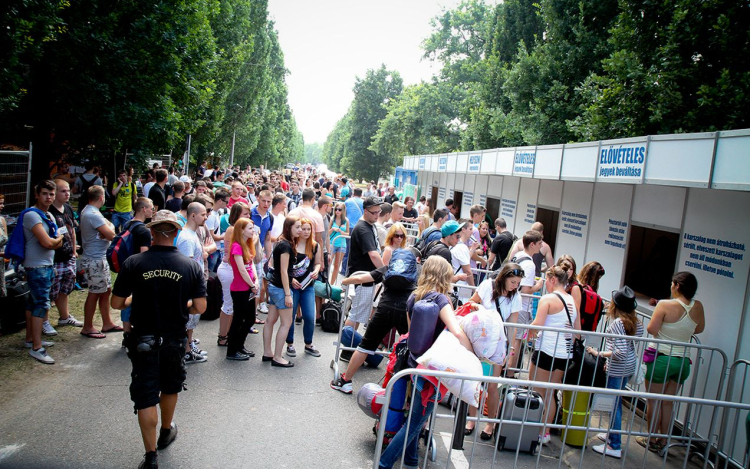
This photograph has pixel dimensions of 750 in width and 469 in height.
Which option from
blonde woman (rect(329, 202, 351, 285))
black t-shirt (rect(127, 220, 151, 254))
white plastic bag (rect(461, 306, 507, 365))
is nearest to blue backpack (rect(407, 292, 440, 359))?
white plastic bag (rect(461, 306, 507, 365))

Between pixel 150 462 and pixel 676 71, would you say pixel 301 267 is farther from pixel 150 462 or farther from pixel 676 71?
pixel 676 71

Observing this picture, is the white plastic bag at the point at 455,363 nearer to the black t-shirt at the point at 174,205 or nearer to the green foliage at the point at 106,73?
the green foliage at the point at 106,73

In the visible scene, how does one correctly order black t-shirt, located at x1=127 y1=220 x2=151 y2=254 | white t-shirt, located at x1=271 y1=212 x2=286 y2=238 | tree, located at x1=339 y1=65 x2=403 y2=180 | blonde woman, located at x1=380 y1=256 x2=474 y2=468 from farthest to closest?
tree, located at x1=339 y1=65 x2=403 y2=180 → white t-shirt, located at x1=271 y1=212 x2=286 y2=238 → black t-shirt, located at x1=127 y1=220 x2=151 y2=254 → blonde woman, located at x1=380 y1=256 x2=474 y2=468

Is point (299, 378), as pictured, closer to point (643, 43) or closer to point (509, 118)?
point (643, 43)

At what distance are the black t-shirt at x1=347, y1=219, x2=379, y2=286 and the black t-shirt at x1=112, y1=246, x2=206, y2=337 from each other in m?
2.99

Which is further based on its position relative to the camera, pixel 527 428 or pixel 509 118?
pixel 509 118

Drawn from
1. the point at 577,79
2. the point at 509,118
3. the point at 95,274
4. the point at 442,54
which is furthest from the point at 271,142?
the point at 95,274

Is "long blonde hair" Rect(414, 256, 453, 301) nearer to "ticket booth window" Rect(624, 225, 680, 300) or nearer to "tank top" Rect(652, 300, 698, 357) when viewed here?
"tank top" Rect(652, 300, 698, 357)

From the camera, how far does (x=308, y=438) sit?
507 centimetres

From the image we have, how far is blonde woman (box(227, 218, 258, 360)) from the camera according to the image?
6664mm

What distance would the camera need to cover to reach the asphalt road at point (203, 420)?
14.8 feet

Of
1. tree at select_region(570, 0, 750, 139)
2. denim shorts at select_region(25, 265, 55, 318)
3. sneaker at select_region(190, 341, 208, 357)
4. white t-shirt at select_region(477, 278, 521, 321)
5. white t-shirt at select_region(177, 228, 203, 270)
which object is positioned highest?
tree at select_region(570, 0, 750, 139)

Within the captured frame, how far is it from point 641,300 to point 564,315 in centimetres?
341

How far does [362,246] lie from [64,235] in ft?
12.6
